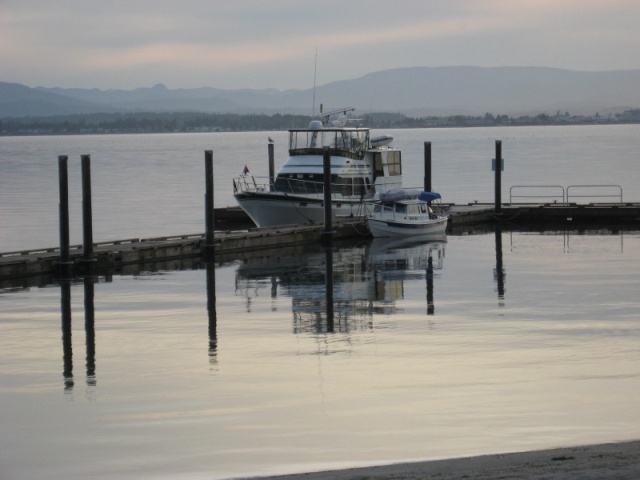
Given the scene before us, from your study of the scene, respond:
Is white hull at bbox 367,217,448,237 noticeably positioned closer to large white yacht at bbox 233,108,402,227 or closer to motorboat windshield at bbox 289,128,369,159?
large white yacht at bbox 233,108,402,227

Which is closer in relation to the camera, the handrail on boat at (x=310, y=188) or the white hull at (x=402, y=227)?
the white hull at (x=402, y=227)

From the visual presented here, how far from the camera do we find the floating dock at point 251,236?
1361 inches

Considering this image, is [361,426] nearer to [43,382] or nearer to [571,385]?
[571,385]

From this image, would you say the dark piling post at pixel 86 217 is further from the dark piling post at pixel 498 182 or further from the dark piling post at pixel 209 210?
the dark piling post at pixel 498 182

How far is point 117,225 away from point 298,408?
41637 millimetres

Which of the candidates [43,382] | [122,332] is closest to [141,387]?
[43,382]

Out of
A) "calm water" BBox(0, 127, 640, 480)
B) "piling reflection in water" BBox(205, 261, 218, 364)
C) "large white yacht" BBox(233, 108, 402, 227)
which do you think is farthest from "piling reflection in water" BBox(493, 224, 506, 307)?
"piling reflection in water" BBox(205, 261, 218, 364)

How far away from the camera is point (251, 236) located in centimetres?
4103

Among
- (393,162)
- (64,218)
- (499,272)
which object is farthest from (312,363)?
(393,162)

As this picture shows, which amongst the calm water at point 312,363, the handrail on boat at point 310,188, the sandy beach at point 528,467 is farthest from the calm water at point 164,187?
the sandy beach at point 528,467

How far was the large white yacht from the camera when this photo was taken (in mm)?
46469

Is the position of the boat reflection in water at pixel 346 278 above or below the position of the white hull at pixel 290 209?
below

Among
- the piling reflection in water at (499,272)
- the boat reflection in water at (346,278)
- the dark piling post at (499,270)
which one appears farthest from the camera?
the dark piling post at (499,270)

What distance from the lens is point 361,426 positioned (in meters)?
17.8
